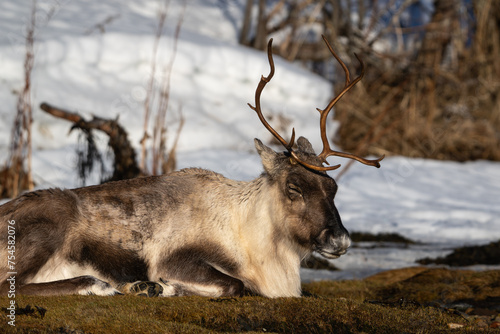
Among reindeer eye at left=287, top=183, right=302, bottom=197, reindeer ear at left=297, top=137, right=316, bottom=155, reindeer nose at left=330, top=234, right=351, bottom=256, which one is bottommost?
reindeer nose at left=330, top=234, right=351, bottom=256

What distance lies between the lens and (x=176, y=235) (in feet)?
18.1

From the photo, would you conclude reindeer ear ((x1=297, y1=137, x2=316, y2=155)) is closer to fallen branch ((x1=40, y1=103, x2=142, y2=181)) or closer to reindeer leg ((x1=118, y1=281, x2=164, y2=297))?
reindeer leg ((x1=118, y1=281, x2=164, y2=297))

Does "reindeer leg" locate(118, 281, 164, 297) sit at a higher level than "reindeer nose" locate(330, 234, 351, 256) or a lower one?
lower

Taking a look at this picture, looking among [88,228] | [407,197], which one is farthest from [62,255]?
[407,197]

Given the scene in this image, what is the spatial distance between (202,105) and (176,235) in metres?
9.69

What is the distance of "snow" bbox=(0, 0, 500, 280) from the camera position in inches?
456

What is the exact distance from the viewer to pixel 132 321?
4.18 m

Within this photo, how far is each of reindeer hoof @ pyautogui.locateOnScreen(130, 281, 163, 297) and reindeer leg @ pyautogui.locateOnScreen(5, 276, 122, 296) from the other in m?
0.19

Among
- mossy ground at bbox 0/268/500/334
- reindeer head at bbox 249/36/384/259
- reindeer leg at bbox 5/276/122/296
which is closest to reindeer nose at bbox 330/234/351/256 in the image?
reindeer head at bbox 249/36/384/259

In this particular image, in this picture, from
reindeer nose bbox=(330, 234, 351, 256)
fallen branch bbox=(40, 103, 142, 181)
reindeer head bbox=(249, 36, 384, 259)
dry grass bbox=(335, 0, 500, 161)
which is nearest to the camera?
reindeer nose bbox=(330, 234, 351, 256)

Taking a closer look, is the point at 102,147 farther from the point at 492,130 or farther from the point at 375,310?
the point at 492,130

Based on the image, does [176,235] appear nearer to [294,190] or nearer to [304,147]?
[294,190]

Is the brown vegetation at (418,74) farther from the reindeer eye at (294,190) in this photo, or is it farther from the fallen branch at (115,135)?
the reindeer eye at (294,190)

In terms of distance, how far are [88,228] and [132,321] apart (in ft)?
4.60
